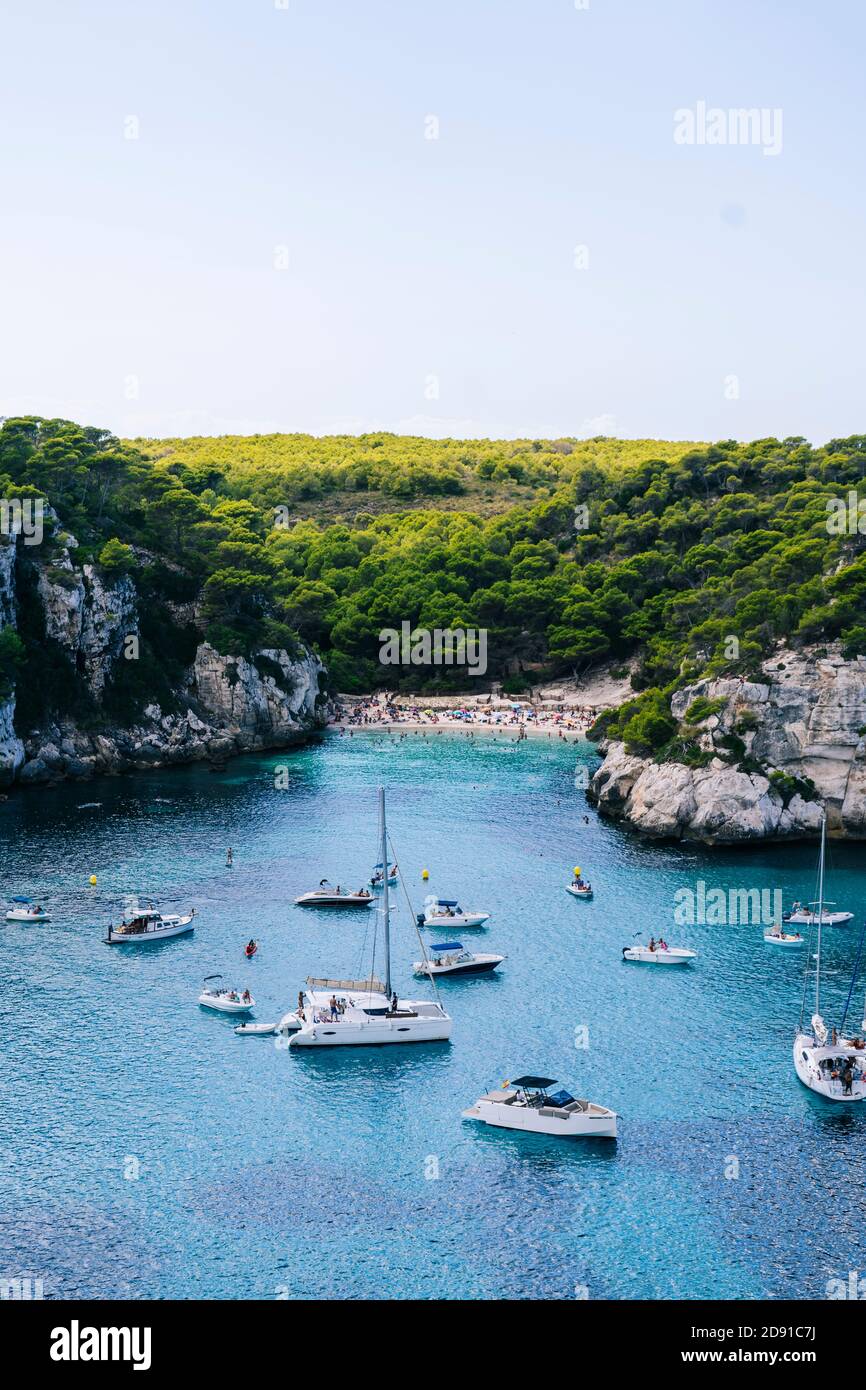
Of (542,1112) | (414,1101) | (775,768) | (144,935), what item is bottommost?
(414,1101)

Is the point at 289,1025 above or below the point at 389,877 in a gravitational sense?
below

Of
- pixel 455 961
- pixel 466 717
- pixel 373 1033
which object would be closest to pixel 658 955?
pixel 455 961

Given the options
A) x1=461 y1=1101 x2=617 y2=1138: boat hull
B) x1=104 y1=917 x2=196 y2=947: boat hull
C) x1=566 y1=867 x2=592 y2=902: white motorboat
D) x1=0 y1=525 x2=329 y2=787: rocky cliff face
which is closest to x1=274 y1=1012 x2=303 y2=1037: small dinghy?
x1=461 y1=1101 x2=617 y2=1138: boat hull

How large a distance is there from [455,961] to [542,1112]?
1712cm

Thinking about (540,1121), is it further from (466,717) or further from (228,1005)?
(466,717)

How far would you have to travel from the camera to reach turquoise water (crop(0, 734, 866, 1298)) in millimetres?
37031

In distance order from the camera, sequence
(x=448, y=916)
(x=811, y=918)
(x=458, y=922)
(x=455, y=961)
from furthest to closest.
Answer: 1. (x=448, y=916)
2. (x=458, y=922)
3. (x=811, y=918)
4. (x=455, y=961)

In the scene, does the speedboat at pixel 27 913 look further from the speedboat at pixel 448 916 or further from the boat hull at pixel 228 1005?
the speedboat at pixel 448 916

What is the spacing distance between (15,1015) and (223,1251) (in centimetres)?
2114

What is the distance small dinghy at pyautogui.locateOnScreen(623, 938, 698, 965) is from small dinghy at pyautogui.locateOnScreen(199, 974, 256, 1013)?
61.4 feet

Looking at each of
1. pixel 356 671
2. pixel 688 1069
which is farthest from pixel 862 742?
pixel 356 671

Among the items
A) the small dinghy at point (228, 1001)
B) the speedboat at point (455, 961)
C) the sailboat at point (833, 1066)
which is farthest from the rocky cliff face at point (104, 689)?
the sailboat at point (833, 1066)

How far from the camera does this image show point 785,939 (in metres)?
64.6

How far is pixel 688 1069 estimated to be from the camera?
50.0 m
